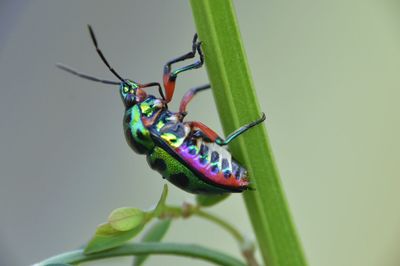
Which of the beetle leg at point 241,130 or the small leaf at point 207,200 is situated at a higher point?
the beetle leg at point 241,130

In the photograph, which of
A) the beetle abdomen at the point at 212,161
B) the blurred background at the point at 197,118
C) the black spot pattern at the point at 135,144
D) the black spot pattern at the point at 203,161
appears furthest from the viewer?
the blurred background at the point at 197,118

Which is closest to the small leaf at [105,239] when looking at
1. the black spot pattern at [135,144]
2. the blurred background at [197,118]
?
the black spot pattern at [135,144]

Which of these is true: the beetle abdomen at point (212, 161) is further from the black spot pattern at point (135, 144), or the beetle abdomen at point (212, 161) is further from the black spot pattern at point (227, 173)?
the black spot pattern at point (135, 144)

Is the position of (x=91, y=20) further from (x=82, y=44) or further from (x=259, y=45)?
(x=259, y=45)

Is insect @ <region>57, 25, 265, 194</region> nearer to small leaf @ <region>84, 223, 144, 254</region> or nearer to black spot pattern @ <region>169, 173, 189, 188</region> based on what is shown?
black spot pattern @ <region>169, 173, 189, 188</region>

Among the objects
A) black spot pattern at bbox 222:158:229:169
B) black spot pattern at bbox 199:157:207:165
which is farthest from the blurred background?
black spot pattern at bbox 222:158:229:169

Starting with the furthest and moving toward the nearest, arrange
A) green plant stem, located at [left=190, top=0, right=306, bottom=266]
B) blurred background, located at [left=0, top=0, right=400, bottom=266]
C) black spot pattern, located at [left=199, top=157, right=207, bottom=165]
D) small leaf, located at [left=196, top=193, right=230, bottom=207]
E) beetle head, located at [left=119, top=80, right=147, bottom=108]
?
blurred background, located at [left=0, top=0, right=400, bottom=266] → beetle head, located at [left=119, top=80, right=147, bottom=108] → black spot pattern, located at [left=199, top=157, right=207, bottom=165] → small leaf, located at [left=196, top=193, right=230, bottom=207] → green plant stem, located at [left=190, top=0, right=306, bottom=266]
